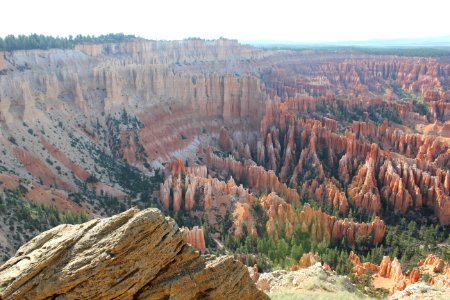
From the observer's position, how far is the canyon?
110 ft

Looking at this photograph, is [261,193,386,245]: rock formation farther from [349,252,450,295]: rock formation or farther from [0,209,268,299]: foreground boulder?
[0,209,268,299]: foreground boulder

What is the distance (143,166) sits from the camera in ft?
155

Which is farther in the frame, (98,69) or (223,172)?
(98,69)

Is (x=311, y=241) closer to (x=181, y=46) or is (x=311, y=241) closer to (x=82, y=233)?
(x=82, y=233)

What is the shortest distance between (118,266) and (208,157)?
134 feet

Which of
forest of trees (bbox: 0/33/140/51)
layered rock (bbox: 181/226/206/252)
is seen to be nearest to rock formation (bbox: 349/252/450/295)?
layered rock (bbox: 181/226/206/252)

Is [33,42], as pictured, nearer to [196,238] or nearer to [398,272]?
[196,238]

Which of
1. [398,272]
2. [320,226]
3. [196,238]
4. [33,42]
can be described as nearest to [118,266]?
[196,238]

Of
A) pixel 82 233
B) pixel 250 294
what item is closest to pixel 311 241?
pixel 250 294

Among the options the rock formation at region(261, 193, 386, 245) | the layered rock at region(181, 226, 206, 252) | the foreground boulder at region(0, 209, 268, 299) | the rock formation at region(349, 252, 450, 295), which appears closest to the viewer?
the foreground boulder at region(0, 209, 268, 299)

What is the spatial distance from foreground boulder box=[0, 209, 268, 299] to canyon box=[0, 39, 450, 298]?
1247 mm

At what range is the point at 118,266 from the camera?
10742 mm

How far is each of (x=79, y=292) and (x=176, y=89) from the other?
50.7 m

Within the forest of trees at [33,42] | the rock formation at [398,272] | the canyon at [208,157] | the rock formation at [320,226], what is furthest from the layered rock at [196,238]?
the forest of trees at [33,42]
